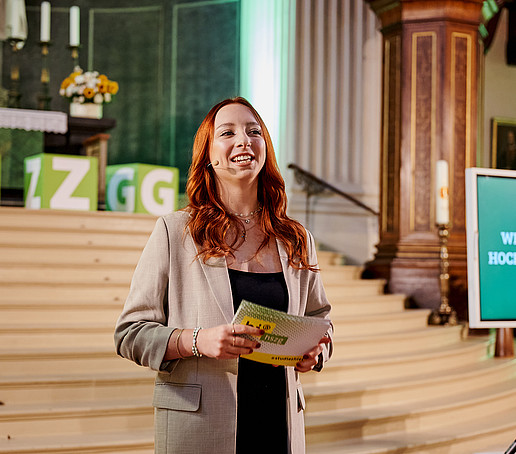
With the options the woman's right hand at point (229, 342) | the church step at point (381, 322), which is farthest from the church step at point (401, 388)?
the woman's right hand at point (229, 342)

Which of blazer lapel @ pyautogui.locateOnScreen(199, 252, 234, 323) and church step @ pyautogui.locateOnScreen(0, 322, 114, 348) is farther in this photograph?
church step @ pyautogui.locateOnScreen(0, 322, 114, 348)

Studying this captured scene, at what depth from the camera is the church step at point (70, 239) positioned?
599 cm

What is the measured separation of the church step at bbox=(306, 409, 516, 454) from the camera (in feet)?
14.0

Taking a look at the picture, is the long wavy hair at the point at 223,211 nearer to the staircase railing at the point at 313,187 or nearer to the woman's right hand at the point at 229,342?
the woman's right hand at the point at 229,342

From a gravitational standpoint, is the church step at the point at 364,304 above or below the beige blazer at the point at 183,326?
below

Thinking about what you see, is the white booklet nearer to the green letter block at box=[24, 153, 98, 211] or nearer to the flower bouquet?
the green letter block at box=[24, 153, 98, 211]

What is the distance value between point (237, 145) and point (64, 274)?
404 centimetres

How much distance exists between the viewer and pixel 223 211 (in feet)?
6.08

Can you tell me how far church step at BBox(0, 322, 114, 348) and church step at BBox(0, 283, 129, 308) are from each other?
12.5 inches

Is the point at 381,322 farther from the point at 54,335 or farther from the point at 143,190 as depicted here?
the point at 143,190

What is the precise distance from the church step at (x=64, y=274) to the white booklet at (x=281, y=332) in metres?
3.88

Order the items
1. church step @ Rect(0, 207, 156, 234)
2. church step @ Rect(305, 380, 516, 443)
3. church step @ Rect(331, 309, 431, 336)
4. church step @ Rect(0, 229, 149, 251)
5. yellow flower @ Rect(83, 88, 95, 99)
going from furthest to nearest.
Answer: yellow flower @ Rect(83, 88, 95, 99)
church step @ Rect(0, 207, 156, 234)
church step @ Rect(0, 229, 149, 251)
church step @ Rect(331, 309, 431, 336)
church step @ Rect(305, 380, 516, 443)

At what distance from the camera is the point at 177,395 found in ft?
5.65

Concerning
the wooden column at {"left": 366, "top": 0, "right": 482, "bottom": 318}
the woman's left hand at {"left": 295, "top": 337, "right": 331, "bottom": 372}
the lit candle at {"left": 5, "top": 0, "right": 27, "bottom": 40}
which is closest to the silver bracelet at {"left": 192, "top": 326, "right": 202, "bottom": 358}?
the woman's left hand at {"left": 295, "top": 337, "right": 331, "bottom": 372}
